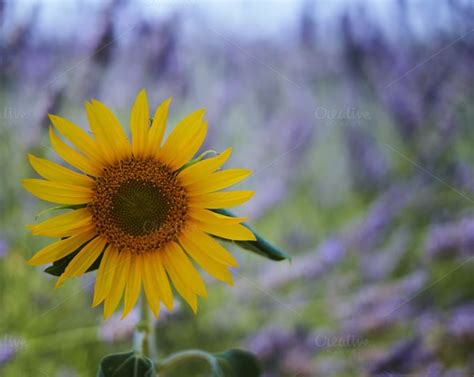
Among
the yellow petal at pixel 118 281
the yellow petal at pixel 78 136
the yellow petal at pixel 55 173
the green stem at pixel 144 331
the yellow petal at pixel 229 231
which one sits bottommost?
the green stem at pixel 144 331

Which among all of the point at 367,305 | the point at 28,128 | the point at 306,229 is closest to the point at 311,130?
the point at 306,229

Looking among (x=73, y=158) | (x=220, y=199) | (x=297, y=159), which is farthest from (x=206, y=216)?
(x=297, y=159)

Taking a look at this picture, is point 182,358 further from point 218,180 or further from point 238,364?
point 218,180

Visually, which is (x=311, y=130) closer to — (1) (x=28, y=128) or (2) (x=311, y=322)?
(2) (x=311, y=322)

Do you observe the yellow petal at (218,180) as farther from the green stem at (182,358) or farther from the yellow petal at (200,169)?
the green stem at (182,358)

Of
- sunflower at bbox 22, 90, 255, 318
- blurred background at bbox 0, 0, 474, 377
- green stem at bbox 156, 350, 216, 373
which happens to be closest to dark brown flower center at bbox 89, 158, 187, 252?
sunflower at bbox 22, 90, 255, 318

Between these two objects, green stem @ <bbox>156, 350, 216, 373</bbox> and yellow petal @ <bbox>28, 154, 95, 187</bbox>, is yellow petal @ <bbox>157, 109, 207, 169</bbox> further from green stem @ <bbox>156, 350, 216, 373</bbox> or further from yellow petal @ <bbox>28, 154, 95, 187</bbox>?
green stem @ <bbox>156, 350, 216, 373</bbox>

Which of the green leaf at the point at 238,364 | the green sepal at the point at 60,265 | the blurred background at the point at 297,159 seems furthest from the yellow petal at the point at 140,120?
the blurred background at the point at 297,159
